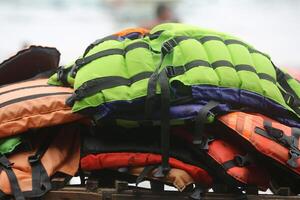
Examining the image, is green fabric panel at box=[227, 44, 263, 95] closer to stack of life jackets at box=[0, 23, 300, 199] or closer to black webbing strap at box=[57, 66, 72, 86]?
stack of life jackets at box=[0, 23, 300, 199]

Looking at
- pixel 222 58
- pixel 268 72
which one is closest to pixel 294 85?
pixel 268 72

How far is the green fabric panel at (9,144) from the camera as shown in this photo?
1534mm

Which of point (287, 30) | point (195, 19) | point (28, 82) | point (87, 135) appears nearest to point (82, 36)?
point (195, 19)

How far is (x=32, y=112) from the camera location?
1.54 metres

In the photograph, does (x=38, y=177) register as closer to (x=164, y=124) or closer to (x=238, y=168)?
(x=164, y=124)

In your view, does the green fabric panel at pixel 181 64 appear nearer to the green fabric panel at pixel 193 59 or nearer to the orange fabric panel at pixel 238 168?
the green fabric panel at pixel 193 59

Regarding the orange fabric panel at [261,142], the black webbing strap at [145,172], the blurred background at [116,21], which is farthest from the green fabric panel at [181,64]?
the blurred background at [116,21]

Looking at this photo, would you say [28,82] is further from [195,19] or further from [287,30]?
[287,30]

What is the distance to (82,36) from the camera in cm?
411

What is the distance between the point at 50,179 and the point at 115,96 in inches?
12.3

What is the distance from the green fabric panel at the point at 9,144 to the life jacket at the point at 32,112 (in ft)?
0.06

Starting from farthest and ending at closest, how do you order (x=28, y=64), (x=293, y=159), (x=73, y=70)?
1. (x=28, y=64)
2. (x=73, y=70)
3. (x=293, y=159)

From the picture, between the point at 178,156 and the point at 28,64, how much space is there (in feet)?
2.42

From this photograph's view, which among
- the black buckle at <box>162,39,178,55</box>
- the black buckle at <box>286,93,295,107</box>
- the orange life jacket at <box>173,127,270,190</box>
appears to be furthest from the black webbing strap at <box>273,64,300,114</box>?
the black buckle at <box>162,39,178,55</box>
